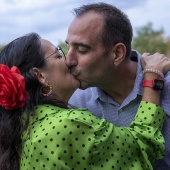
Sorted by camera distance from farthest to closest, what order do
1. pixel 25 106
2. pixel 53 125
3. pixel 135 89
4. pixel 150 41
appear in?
pixel 150 41
pixel 135 89
pixel 25 106
pixel 53 125

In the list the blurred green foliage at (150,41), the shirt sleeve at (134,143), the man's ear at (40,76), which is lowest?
the blurred green foliage at (150,41)

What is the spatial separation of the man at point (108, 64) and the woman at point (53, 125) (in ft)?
0.62

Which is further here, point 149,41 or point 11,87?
point 149,41

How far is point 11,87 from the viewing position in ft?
7.48

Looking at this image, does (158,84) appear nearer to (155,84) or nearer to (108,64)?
(155,84)

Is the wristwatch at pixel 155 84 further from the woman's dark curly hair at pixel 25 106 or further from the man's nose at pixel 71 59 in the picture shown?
the woman's dark curly hair at pixel 25 106

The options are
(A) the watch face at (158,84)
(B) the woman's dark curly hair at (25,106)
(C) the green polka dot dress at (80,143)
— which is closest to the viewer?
(C) the green polka dot dress at (80,143)

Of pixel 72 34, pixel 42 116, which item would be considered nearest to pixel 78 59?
pixel 72 34

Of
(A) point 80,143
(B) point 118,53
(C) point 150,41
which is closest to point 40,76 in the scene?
(A) point 80,143

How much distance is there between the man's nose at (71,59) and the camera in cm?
267

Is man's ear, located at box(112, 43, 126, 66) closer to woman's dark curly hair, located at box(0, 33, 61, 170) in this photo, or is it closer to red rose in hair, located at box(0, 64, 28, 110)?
woman's dark curly hair, located at box(0, 33, 61, 170)

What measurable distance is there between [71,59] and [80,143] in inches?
27.1

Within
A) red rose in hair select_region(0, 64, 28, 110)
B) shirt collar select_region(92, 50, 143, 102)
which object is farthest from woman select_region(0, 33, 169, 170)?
shirt collar select_region(92, 50, 143, 102)

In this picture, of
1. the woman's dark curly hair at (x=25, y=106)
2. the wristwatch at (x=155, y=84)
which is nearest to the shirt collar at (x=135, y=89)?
the wristwatch at (x=155, y=84)
